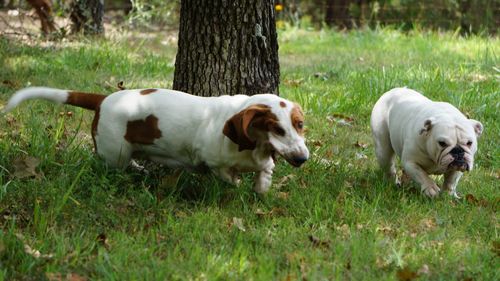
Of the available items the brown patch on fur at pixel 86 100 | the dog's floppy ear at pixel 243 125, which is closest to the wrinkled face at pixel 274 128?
the dog's floppy ear at pixel 243 125

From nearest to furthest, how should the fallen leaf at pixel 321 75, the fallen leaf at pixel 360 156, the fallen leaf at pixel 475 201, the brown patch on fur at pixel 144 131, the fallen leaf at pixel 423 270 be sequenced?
the fallen leaf at pixel 423 270
the brown patch on fur at pixel 144 131
the fallen leaf at pixel 475 201
the fallen leaf at pixel 360 156
the fallen leaf at pixel 321 75

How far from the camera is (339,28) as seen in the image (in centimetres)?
1570

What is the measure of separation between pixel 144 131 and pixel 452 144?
6.78ft

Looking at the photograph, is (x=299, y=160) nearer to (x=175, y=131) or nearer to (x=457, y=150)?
(x=175, y=131)

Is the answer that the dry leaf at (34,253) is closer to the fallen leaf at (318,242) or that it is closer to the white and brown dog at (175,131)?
the white and brown dog at (175,131)

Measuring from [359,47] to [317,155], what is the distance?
253 inches

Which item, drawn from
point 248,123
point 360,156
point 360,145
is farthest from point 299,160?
point 360,145

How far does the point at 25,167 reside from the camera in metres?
5.01

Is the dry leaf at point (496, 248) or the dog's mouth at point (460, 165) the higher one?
the dog's mouth at point (460, 165)

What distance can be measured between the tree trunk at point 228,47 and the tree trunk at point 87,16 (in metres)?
4.95

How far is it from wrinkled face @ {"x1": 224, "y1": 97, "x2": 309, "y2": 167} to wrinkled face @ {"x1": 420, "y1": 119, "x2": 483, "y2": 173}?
99cm

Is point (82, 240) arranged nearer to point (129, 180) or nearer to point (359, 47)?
point (129, 180)

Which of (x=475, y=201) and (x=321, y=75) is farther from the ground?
(x=475, y=201)

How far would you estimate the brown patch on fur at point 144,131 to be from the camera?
5.05 meters
